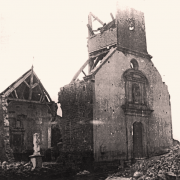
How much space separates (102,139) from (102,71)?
3.83 metres

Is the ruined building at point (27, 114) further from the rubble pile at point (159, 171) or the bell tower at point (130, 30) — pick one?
the rubble pile at point (159, 171)

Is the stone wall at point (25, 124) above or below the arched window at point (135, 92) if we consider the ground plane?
below

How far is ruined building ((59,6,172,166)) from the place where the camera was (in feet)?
51.5

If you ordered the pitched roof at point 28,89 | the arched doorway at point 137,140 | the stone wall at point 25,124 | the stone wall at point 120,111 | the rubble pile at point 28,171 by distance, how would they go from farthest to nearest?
the arched doorway at point 137,140, the stone wall at point 25,124, the pitched roof at point 28,89, the stone wall at point 120,111, the rubble pile at point 28,171

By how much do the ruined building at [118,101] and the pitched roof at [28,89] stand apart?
130cm

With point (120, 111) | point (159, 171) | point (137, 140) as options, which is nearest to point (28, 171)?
point (159, 171)

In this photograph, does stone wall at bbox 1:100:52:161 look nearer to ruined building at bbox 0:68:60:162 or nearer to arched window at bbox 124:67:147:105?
ruined building at bbox 0:68:60:162

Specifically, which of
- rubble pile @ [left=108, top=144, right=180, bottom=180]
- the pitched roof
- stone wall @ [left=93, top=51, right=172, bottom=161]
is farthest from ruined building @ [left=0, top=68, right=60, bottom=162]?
rubble pile @ [left=108, top=144, right=180, bottom=180]

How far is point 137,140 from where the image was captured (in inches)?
703

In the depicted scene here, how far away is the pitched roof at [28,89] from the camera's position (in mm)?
16344

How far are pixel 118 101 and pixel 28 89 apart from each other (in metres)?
5.83

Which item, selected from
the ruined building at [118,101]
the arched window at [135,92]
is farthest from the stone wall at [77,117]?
the arched window at [135,92]

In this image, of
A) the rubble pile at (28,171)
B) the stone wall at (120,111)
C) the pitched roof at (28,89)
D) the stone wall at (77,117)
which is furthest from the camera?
the pitched roof at (28,89)

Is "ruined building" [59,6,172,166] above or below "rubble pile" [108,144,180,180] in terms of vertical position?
above
